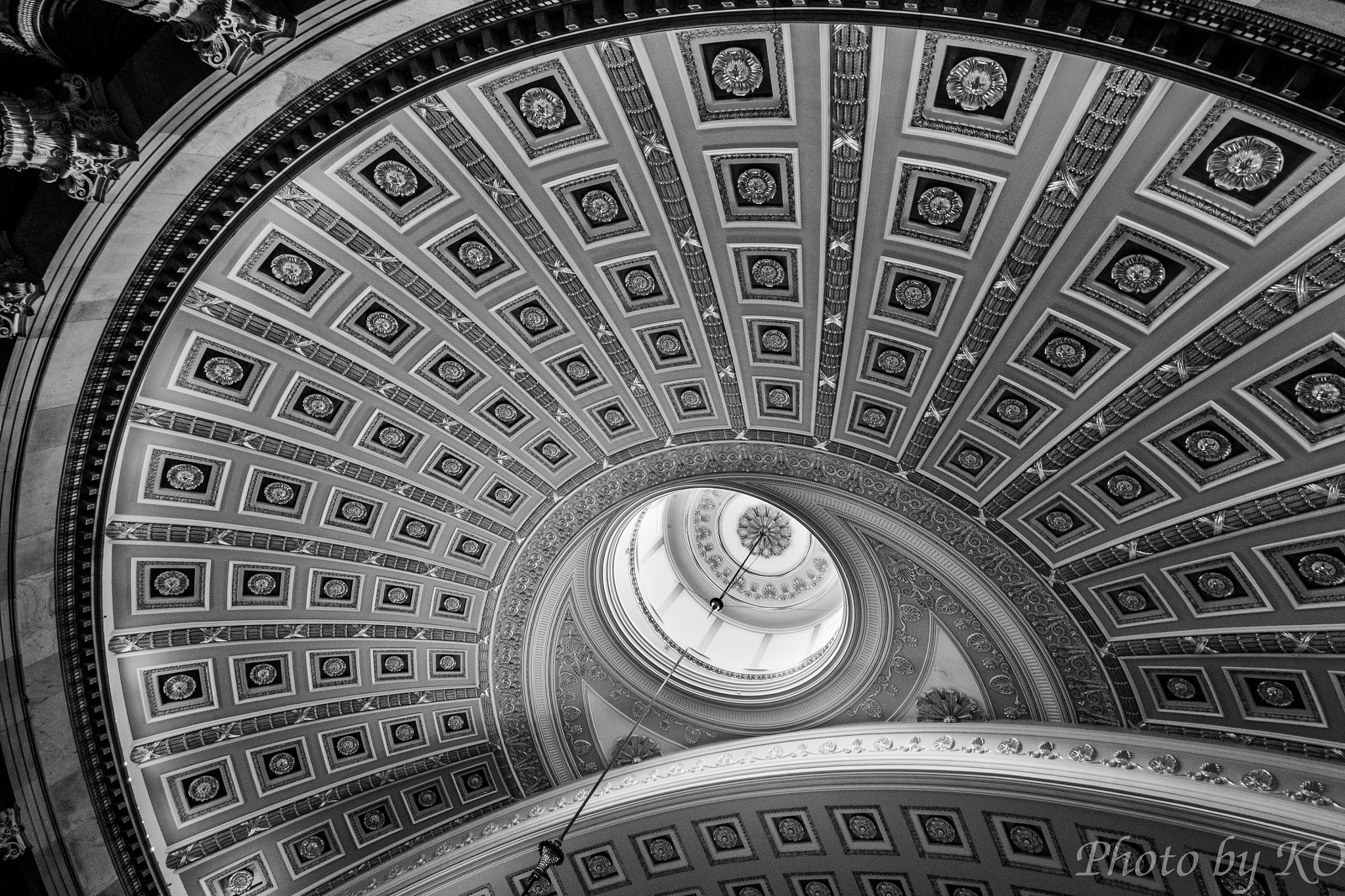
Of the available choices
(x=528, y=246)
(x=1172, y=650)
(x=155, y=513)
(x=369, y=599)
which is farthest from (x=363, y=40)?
(x=1172, y=650)

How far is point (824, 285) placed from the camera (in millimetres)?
11109

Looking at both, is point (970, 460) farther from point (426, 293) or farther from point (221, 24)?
point (221, 24)

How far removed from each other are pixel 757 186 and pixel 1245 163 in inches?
209

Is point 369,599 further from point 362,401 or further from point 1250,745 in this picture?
point 1250,745

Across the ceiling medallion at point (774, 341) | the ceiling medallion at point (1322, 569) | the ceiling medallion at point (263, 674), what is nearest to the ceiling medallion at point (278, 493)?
the ceiling medallion at point (263, 674)

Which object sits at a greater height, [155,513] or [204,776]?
[155,513]

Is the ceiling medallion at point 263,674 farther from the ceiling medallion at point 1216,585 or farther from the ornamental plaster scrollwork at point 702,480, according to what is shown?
the ceiling medallion at point 1216,585

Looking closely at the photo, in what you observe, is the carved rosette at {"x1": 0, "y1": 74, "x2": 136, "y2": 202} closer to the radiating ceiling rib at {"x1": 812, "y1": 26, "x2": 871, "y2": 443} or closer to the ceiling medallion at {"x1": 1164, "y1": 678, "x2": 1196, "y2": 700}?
the radiating ceiling rib at {"x1": 812, "y1": 26, "x2": 871, "y2": 443}

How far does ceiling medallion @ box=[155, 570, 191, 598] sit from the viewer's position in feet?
42.2

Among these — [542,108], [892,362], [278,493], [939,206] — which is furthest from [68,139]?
[892,362]

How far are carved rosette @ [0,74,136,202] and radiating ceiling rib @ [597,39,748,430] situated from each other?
481 cm

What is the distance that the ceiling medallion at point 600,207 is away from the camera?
10.6 metres

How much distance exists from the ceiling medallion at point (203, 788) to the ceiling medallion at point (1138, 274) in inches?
702

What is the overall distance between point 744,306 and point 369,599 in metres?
9.90
